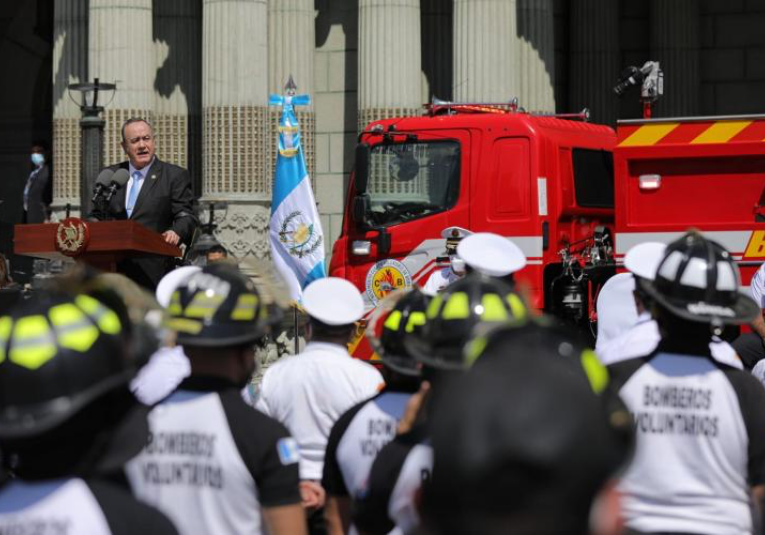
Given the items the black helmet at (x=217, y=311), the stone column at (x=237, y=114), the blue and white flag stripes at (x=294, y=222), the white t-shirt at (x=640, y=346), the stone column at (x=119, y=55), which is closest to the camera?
the black helmet at (x=217, y=311)

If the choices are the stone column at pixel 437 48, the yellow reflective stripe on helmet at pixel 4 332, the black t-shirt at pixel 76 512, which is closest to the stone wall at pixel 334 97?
the stone column at pixel 437 48

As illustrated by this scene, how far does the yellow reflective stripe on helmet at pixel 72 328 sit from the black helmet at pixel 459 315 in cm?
150

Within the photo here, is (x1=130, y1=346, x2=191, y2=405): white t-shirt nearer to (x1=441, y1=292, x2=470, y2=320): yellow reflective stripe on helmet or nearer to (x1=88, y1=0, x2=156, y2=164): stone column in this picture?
(x1=441, y1=292, x2=470, y2=320): yellow reflective stripe on helmet

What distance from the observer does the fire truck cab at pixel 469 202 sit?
14.7 m

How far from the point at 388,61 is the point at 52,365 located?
1877cm

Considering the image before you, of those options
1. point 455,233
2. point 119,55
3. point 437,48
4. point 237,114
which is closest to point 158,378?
point 455,233

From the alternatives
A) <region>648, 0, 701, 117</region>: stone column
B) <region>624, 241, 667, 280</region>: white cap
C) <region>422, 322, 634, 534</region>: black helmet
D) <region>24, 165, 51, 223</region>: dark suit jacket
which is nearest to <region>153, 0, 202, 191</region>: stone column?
<region>24, 165, 51, 223</region>: dark suit jacket

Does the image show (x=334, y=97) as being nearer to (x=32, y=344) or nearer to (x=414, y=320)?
(x=414, y=320)

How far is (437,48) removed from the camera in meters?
24.0

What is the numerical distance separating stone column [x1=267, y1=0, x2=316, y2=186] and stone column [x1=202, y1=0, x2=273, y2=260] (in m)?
0.78

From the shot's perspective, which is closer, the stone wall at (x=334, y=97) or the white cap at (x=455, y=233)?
the white cap at (x=455, y=233)

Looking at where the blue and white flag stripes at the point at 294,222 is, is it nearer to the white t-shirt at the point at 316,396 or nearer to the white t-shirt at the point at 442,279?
the white t-shirt at the point at 442,279

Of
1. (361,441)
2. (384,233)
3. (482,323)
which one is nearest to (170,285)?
(361,441)

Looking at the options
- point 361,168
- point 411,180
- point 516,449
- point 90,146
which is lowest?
point 516,449
